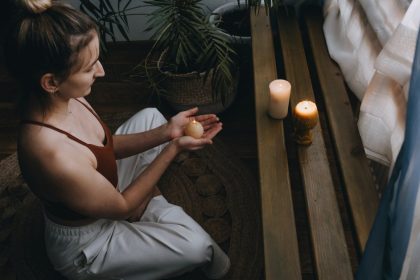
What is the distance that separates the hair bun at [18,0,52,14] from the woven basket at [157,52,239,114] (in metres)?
0.84

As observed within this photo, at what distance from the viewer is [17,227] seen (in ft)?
4.99

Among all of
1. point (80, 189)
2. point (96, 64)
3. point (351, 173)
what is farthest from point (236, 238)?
point (96, 64)

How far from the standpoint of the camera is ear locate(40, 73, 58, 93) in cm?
88

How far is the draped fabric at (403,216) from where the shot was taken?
625 millimetres

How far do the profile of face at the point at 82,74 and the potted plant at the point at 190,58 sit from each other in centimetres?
50

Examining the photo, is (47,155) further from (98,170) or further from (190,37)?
(190,37)

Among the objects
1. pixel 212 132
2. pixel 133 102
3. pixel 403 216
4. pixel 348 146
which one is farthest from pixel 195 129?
pixel 133 102

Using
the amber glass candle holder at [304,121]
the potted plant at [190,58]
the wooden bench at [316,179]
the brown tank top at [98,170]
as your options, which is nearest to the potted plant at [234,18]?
the potted plant at [190,58]

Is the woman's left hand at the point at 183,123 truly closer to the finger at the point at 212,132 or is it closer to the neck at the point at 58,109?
the finger at the point at 212,132

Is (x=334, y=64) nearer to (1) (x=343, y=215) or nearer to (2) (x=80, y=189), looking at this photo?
(1) (x=343, y=215)

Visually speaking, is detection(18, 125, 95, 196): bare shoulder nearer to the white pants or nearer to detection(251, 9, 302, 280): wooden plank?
the white pants

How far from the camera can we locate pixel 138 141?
1.34 metres

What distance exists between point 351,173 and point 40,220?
1.13 m

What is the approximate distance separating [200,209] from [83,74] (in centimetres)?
77
